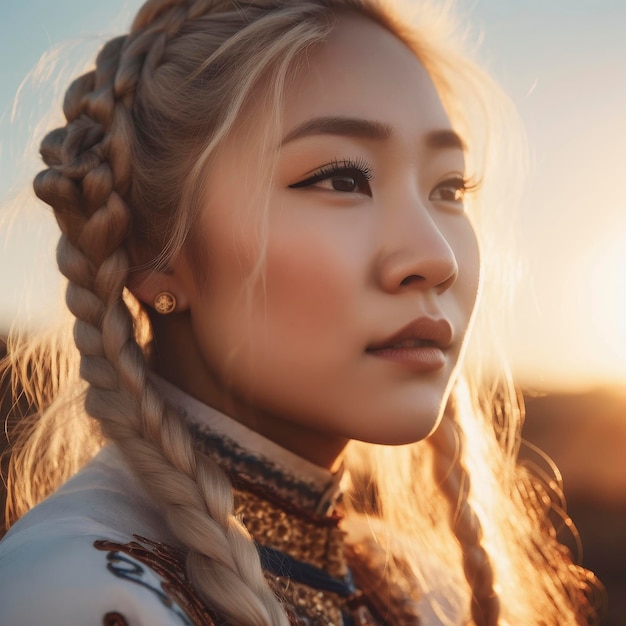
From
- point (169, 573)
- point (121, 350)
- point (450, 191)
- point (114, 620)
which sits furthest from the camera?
point (450, 191)

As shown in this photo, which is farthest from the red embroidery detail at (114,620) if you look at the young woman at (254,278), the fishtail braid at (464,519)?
the fishtail braid at (464,519)

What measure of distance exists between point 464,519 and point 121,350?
41.0 inches

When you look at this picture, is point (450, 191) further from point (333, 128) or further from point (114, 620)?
point (114, 620)

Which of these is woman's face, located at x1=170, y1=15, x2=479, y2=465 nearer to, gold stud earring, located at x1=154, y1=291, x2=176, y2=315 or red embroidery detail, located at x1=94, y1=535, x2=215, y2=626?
gold stud earring, located at x1=154, y1=291, x2=176, y2=315

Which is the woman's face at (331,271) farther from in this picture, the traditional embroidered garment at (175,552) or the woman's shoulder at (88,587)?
the woman's shoulder at (88,587)

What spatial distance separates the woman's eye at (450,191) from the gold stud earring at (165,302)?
53 cm

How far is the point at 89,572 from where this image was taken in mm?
899

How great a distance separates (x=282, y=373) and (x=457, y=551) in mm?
966

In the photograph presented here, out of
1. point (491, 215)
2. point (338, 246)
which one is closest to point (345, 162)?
point (338, 246)

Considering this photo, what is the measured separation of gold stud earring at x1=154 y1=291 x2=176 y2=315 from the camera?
1.37 metres

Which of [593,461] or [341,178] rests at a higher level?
[341,178]

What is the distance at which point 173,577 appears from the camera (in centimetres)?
99

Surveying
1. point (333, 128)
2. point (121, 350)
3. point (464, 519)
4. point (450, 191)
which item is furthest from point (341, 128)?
point (464, 519)

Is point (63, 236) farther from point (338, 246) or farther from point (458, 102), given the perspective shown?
point (458, 102)
